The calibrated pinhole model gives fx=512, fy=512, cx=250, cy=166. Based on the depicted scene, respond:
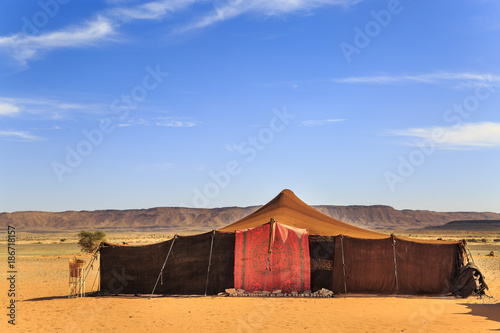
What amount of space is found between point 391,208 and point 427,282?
18506cm

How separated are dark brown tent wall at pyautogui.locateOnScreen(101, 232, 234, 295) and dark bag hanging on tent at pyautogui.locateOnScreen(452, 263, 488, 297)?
735 cm

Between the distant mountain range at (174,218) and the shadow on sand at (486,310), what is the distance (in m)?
151

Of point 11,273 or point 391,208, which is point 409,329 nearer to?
point 11,273

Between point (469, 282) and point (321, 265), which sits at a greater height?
point (321, 265)

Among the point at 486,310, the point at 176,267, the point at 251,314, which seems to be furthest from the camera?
the point at 176,267

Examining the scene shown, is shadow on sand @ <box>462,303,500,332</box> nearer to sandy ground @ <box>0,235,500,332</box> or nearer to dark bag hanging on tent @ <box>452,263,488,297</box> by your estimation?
sandy ground @ <box>0,235,500,332</box>

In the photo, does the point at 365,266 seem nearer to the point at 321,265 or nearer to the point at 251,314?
the point at 321,265

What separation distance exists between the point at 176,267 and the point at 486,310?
9483 mm

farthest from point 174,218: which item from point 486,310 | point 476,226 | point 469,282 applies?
point 486,310

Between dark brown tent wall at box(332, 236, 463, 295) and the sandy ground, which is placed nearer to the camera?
the sandy ground

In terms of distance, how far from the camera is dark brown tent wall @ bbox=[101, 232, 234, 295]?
1702cm

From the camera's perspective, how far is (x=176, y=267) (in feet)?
56.4

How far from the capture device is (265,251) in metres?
17.0

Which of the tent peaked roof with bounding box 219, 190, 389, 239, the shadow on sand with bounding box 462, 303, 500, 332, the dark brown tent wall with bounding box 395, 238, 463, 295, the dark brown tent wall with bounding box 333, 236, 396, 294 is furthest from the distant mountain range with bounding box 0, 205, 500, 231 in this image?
the shadow on sand with bounding box 462, 303, 500, 332
